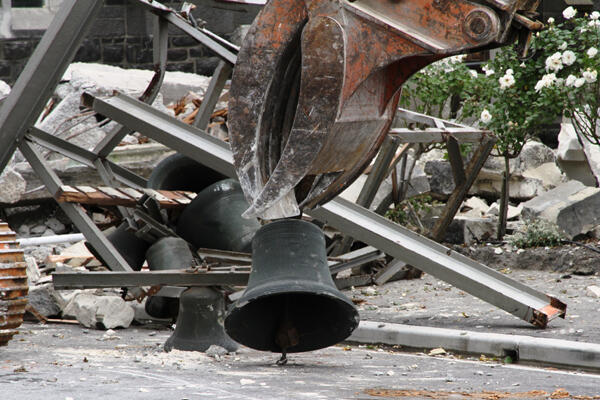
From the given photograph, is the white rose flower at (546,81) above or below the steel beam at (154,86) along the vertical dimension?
above

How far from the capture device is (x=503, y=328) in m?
5.98

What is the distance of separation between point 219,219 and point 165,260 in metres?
0.67

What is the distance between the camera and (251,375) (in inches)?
175

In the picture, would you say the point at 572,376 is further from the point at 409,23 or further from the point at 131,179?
the point at 131,179

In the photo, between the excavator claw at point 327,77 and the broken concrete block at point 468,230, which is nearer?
the excavator claw at point 327,77

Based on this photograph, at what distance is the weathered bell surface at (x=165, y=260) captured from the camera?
6664 millimetres

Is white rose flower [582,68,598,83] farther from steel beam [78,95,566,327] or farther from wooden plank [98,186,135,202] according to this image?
wooden plank [98,186,135,202]


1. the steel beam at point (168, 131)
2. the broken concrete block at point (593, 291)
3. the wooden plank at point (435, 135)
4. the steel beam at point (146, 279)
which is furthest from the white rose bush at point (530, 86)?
the steel beam at point (146, 279)

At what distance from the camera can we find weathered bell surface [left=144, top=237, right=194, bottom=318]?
666 cm

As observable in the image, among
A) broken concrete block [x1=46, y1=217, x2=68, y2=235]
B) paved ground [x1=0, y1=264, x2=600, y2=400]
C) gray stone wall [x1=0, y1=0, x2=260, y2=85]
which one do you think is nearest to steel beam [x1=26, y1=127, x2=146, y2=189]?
paved ground [x1=0, y1=264, x2=600, y2=400]

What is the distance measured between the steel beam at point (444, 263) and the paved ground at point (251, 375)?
71 centimetres

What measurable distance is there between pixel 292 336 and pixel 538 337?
1.96m

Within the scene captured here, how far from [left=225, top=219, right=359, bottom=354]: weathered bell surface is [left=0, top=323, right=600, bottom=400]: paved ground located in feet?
0.70

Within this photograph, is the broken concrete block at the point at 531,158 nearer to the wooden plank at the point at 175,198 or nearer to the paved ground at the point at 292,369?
the paved ground at the point at 292,369
